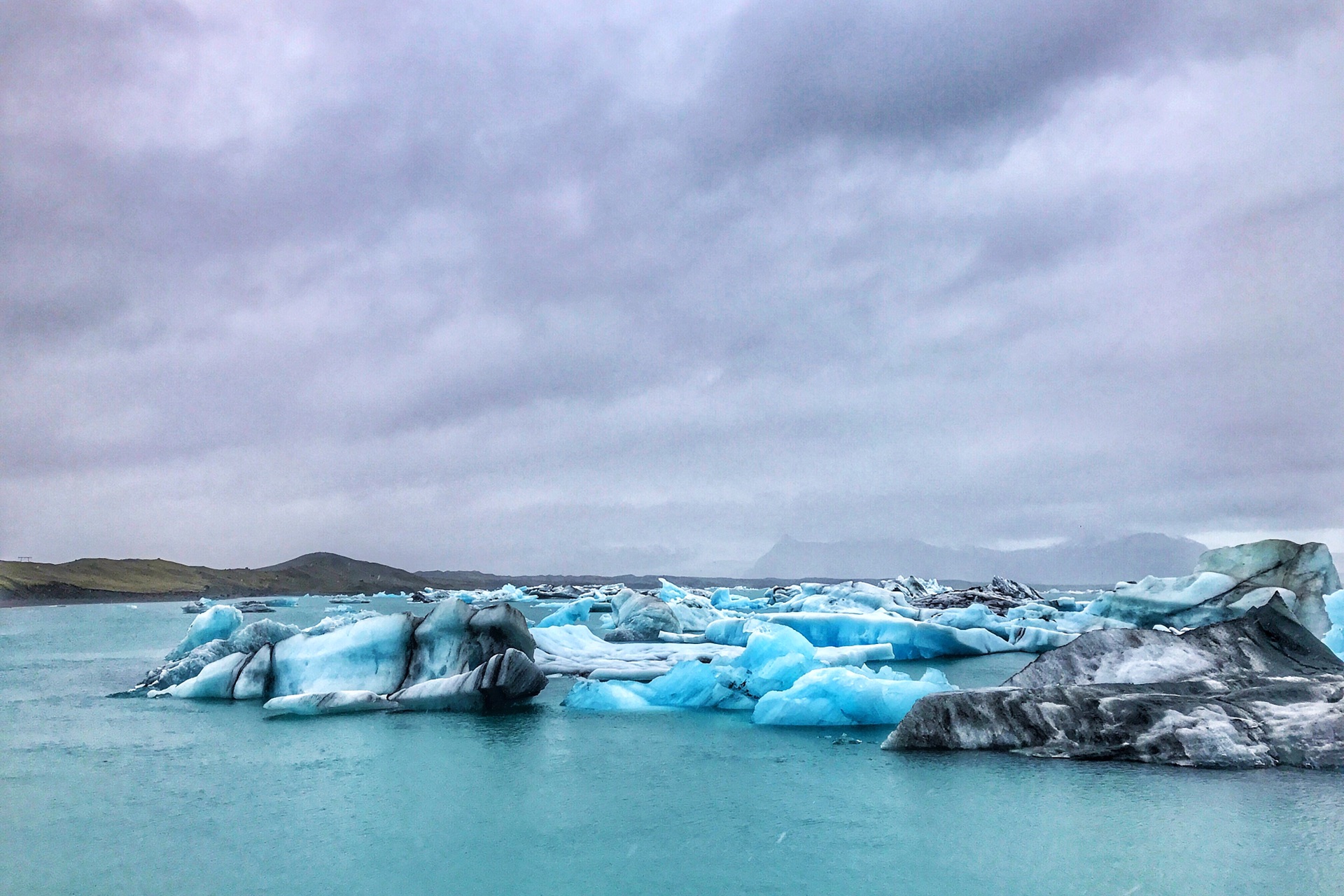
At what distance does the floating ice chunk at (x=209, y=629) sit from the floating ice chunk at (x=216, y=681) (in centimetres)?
224

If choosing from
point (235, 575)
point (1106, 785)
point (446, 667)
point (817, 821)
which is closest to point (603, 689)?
point (446, 667)

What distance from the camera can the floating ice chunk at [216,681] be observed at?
472 inches

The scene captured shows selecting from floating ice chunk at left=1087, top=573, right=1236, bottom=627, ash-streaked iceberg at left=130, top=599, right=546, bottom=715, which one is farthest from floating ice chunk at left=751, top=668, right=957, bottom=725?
floating ice chunk at left=1087, top=573, right=1236, bottom=627

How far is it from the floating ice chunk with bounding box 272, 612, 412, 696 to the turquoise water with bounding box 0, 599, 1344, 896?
1.48m

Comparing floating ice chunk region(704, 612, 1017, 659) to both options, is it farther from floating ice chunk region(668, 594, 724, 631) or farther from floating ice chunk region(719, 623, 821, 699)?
floating ice chunk region(719, 623, 821, 699)

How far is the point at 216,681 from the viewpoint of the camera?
12.0 meters

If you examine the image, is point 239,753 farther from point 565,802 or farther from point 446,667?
point 565,802

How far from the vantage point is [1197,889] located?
468 centimetres

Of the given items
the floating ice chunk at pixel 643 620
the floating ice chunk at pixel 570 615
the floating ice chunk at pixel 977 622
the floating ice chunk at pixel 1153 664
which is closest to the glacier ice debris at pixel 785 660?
the floating ice chunk at pixel 1153 664

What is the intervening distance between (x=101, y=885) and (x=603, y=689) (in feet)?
22.4

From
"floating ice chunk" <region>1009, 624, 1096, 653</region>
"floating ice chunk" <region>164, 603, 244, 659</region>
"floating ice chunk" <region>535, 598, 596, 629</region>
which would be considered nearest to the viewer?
"floating ice chunk" <region>164, 603, 244, 659</region>

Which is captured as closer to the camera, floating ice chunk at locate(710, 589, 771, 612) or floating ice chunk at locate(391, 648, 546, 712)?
floating ice chunk at locate(391, 648, 546, 712)

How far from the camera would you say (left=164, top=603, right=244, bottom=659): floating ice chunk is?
14.3 metres

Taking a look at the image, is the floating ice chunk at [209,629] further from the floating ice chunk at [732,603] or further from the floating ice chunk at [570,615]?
the floating ice chunk at [732,603]
